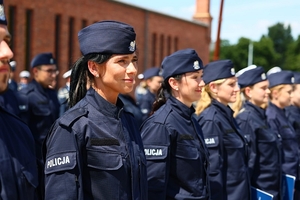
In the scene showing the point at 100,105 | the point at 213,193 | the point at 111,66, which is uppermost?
the point at 111,66

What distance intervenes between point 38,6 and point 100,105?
24.3 metres

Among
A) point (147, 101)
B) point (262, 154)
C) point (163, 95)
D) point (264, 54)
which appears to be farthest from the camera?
point (264, 54)

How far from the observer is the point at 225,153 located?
557 centimetres

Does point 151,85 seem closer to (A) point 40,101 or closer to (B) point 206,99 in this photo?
(A) point 40,101

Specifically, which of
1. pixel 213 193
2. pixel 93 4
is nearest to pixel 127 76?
pixel 213 193

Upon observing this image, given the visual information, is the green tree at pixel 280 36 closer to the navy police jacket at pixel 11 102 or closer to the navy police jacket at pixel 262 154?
the navy police jacket at pixel 11 102

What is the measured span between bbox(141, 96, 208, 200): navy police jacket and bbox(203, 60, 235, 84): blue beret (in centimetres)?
153

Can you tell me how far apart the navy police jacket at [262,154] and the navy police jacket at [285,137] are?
32.8 inches

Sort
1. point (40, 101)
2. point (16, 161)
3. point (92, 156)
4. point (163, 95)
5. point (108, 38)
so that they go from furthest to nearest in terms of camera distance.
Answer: point (40, 101), point (163, 95), point (108, 38), point (92, 156), point (16, 161)

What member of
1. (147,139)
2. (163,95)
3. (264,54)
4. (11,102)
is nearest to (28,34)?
(11,102)

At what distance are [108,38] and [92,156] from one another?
71 centimetres

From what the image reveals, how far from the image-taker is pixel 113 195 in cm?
323

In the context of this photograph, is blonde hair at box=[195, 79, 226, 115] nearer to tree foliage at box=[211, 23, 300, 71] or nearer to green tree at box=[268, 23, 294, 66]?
tree foliage at box=[211, 23, 300, 71]

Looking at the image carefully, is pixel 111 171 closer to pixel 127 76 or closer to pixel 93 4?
pixel 127 76
